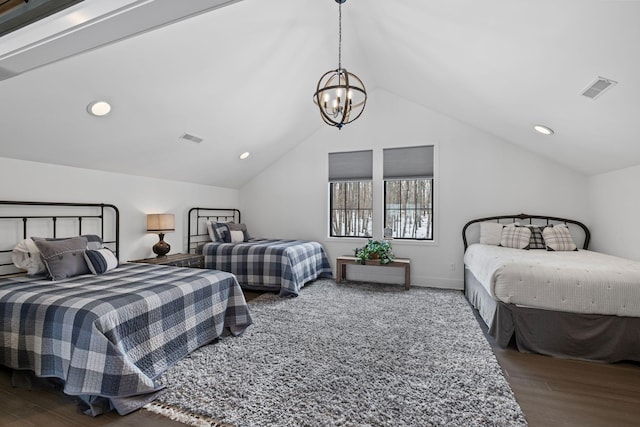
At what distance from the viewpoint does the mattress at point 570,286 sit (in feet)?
7.66

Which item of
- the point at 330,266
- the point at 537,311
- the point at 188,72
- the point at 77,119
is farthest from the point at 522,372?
the point at 77,119

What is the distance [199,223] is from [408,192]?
358 cm

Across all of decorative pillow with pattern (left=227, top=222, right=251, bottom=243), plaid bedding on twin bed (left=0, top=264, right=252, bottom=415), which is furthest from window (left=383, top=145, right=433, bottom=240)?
plaid bedding on twin bed (left=0, top=264, right=252, bottom=415)

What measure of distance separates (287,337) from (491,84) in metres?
3.16

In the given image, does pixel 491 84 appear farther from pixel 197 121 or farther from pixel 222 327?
pixel 222 327

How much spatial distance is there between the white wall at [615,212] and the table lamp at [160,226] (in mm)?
5372

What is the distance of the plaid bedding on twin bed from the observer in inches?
70.0

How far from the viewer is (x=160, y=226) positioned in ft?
13.3

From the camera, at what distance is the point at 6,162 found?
9.34 ft

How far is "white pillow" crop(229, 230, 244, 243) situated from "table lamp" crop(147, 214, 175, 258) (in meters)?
1.10

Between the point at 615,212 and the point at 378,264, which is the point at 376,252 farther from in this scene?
the point at 615,212

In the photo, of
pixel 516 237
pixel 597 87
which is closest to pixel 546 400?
pixel 597 87

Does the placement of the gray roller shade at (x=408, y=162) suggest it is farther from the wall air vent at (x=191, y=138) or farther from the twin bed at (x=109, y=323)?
the twin bed at (x=109, y=323)

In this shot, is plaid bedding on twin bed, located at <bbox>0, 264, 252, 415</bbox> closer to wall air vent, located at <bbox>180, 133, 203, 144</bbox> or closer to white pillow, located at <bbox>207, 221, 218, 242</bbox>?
wall air vent, located at <bbox>180, 133, 203, 144</bbox>
